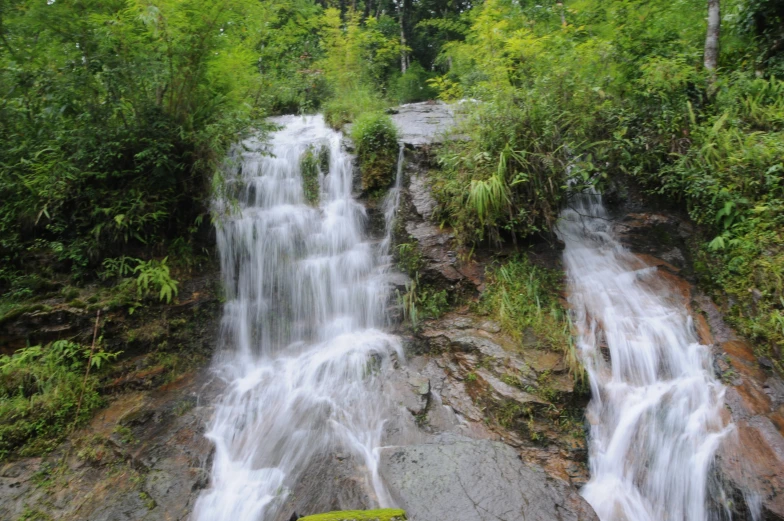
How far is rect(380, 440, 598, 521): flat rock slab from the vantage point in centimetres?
366

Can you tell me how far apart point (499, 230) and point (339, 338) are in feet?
9.69

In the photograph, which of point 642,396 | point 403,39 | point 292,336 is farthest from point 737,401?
point 403,39

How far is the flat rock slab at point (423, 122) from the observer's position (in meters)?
8.11

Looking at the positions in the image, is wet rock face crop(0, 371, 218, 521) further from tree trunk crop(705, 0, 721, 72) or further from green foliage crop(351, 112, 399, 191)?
tree trunk crop(705, 0, 721, 72)

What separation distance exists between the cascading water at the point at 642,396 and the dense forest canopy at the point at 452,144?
0.85 meters

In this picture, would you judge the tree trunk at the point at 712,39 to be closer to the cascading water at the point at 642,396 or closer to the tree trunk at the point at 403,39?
the cascading water at the point at 642,396

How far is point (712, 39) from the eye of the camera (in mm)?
6594

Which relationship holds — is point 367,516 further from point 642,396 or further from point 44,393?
point 44,393

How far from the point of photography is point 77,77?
5906 millimetres

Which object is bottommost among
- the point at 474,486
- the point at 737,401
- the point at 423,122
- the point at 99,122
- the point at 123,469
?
the point at 123,469

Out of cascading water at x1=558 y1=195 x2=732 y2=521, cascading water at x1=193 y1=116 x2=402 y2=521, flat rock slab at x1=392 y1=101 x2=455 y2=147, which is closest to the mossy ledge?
cascading water at x1=193 y1=116 x2=402 y2=521

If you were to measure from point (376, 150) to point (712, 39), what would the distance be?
18.7 feet

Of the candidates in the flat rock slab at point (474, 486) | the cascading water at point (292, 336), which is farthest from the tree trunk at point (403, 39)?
the flat rock slab at point (474, 486)

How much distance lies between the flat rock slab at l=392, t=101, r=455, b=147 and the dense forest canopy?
3.42 feet
